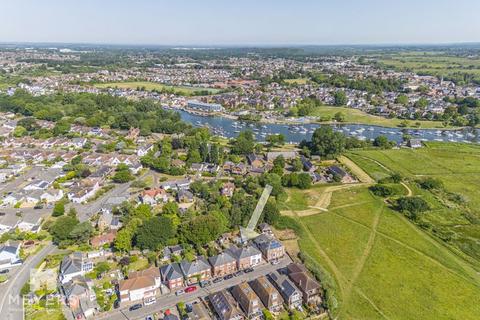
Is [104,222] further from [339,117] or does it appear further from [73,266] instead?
[339,117]

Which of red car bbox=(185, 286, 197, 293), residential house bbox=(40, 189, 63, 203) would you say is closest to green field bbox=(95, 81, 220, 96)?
residential house bbox=(40, 189, 63, 203)

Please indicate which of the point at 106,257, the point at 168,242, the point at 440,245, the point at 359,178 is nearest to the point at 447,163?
the point at 359,178

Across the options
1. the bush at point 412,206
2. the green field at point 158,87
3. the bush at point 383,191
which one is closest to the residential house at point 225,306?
the bush at point 412,206

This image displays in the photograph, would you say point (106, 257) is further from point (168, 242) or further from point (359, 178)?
point (359, 178)

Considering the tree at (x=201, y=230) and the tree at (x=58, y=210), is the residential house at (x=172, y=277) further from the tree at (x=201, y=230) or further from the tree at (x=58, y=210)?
the tree at (x=58, y=210)

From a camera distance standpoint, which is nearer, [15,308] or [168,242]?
[15,308]

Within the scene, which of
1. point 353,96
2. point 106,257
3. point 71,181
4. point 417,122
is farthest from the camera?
point 353,96
